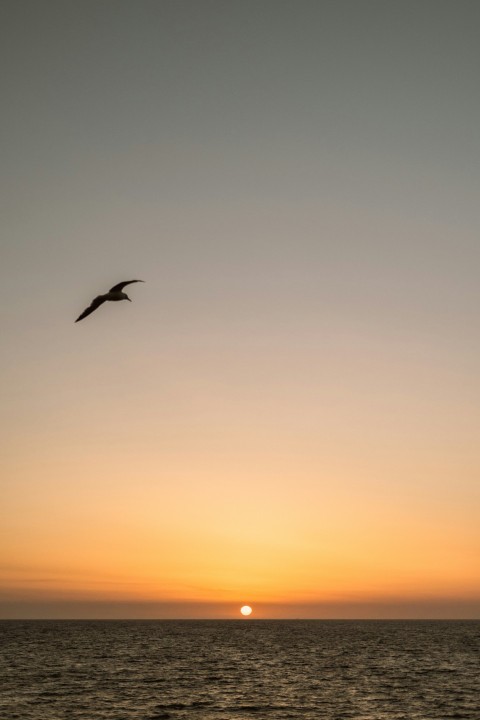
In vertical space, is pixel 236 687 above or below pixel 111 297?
below

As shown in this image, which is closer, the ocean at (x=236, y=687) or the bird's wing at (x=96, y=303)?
the bird's wing at (x=96, y=303)

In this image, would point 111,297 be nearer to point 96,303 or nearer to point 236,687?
point 96,303

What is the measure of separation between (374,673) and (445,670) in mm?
8308

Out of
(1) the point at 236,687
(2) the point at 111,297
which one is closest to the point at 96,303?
(2) the point at 111,297

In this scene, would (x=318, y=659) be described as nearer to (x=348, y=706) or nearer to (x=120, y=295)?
(x=348, y=706)

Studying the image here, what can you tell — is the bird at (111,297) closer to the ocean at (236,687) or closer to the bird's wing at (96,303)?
the bird's wing at (96,303)

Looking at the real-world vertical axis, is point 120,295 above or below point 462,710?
above

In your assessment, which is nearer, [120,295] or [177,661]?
[120,295]

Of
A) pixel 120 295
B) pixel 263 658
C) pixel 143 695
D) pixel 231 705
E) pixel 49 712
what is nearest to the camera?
pixel 120 295

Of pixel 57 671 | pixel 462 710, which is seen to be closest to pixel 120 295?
pixel 462 710

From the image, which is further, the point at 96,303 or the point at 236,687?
the point at 236,687

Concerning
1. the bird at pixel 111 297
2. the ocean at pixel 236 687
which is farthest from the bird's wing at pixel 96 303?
the ocean at pixel 236 687

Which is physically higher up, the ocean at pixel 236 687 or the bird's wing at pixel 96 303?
the bird's wing at pixel 96 303

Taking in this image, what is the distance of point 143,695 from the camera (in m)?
49.4
